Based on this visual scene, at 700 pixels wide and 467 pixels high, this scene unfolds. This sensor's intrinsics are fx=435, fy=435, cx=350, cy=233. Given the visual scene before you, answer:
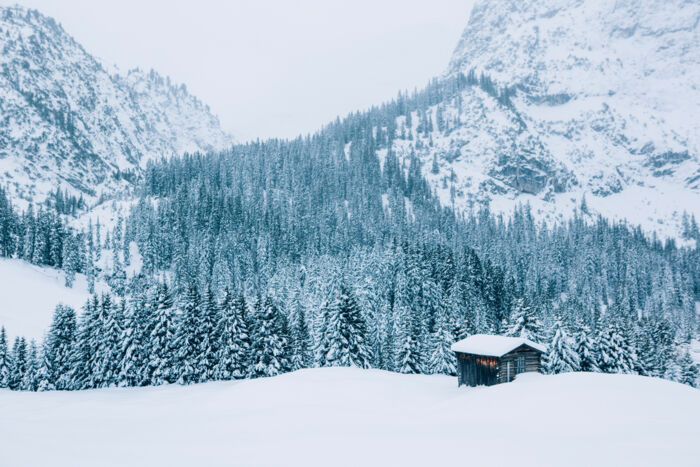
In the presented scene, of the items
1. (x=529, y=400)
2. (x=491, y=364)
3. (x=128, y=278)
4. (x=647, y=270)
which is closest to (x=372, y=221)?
(x=128, y=278)

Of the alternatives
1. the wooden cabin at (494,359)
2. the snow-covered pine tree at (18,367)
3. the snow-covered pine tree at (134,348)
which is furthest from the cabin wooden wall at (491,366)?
the snow-covered pine tree at (18,367)

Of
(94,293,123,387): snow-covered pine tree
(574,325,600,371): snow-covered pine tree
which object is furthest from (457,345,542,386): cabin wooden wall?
(94,293,123,387): snow-covered pine tree

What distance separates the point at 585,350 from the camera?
149 ft

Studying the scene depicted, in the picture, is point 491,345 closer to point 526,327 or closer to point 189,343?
point 526,327

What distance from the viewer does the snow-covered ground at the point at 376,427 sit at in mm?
13781

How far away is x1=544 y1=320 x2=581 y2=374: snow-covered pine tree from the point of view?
43.4 m

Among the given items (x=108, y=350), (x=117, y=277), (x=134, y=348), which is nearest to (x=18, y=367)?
(x=108, y=350)

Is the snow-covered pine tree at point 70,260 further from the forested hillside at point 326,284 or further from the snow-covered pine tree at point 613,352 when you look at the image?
the snow-covered pine tree at point 613,352

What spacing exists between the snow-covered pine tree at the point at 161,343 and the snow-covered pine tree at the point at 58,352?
8.96m

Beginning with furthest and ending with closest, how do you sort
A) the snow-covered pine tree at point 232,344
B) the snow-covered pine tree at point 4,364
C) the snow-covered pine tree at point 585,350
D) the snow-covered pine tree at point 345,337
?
1. the snow-covered pine tree at point 4,364
2. the snow-covered pine tree at point 585,350
3. the snow-covered pine tree at point 345,337
4. the snow-covered pine tree at point 232,344

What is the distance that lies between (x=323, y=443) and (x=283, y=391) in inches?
539

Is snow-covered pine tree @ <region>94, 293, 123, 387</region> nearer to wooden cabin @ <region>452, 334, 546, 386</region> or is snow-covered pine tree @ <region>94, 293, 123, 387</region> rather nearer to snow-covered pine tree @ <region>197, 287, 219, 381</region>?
snow-covered pine tree @ <region>197, 287, 219, 381</region>

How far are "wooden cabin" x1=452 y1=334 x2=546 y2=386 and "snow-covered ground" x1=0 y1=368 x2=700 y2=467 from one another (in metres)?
3.70

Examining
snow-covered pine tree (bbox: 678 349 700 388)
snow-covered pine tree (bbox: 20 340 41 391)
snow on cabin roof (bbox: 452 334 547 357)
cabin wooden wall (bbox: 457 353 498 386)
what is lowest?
snow-covered pine tree (bbox: 678 349 700 388)
